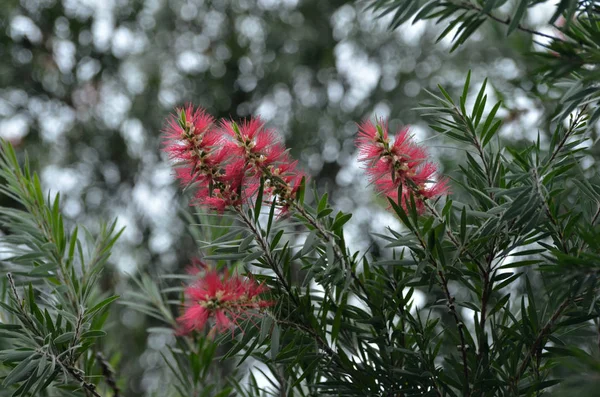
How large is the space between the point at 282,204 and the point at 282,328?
143mm

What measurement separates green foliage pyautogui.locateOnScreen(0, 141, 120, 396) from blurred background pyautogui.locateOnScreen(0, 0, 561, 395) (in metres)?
1.48

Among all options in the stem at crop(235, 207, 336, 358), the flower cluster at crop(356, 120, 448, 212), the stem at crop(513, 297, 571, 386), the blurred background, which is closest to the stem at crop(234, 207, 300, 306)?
the stem at crop(235, 207, 336, 358)

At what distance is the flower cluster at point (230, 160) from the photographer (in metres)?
0.67

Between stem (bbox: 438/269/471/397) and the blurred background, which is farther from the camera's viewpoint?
the blurred background

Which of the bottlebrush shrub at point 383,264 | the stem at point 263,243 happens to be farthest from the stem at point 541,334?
the stem at point 263,243

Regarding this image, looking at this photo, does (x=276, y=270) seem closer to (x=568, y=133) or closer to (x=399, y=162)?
(x=399, y=162)

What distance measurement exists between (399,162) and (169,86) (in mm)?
2105

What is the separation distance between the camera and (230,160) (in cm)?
67

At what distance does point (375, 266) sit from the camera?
2.40ft

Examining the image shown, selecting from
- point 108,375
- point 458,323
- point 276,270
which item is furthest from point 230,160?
point 108,375

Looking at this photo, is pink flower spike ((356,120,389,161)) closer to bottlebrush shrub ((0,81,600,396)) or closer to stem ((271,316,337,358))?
bottlebrush shrub ((0,81,600,396))

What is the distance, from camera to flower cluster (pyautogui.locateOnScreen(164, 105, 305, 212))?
2.19 feet

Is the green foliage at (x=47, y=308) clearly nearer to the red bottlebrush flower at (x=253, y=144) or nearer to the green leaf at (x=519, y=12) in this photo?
the red bottlebrush flower at (x=253, y=144)

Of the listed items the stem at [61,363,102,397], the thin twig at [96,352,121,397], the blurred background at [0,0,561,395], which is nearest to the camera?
the stem at [61,363,102,397]
